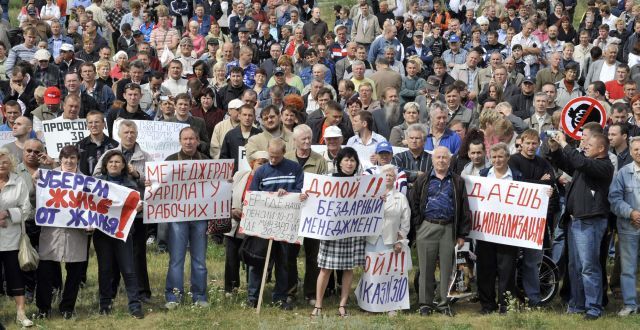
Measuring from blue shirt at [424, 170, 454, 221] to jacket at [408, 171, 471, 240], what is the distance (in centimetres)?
5

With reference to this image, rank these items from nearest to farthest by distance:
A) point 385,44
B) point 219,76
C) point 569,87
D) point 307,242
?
point 307,242 → point 219,76 → point 569,87 → point 385,44

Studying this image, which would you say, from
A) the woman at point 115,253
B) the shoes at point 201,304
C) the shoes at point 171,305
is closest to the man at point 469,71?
the shoes at point 201,304

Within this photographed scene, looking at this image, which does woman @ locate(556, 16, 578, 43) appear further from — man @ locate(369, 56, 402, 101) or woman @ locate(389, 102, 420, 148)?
woman @ locate(389, 102, 420, 148)

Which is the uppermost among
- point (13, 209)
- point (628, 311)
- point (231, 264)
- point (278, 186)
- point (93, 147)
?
point (93, 147)

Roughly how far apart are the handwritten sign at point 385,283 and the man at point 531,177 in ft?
4.87

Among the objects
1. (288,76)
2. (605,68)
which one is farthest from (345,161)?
(605,68)

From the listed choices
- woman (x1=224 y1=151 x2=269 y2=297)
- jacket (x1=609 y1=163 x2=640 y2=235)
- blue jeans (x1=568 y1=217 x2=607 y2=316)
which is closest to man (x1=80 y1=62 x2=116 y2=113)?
woman (x1=224 y1=151 x2=269 y2=297)

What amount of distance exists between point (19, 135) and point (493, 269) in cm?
636

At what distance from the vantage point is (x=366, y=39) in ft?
89.8

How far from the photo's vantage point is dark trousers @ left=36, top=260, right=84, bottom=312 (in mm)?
13500

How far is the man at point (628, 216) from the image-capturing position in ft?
44.7

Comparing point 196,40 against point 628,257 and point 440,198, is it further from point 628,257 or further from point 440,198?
point 628,257

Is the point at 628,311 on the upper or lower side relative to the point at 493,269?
lower

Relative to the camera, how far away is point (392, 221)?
552 inches
